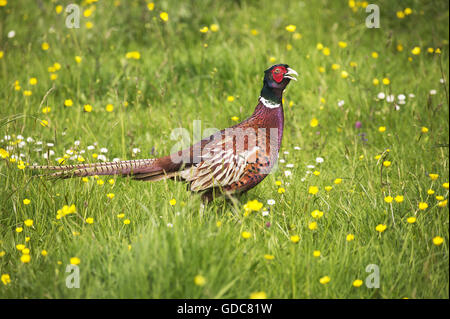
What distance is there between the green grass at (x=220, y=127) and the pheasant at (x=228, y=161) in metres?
0.13

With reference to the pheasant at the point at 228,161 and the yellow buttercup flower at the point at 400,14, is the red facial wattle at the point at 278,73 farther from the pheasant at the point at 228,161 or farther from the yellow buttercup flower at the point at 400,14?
the yellow buttercup flower at the point at 400,14

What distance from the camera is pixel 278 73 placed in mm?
3271

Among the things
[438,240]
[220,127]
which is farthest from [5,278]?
[220,127]

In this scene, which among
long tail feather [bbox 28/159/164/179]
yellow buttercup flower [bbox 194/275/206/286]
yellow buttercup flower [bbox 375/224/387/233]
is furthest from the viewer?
long tail feather [bbox 28/159/164/179]

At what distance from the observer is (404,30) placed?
5.85m

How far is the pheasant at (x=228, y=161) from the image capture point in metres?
3.09

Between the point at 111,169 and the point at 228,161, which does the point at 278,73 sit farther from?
the point at 111,169

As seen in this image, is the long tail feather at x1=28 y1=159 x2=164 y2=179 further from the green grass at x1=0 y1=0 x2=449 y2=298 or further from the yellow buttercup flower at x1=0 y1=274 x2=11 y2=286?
the yellow buttercup flower at x1=0 y1=274 x2=11 y2=286

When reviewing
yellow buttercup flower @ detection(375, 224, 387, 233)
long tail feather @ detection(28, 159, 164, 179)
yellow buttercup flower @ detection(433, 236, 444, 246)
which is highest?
long tail feather @ detection(28, 159, 164, 179)

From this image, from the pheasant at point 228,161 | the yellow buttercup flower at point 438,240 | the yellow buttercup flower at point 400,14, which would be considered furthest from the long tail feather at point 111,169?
the yellow buttercup flower at point 400,14

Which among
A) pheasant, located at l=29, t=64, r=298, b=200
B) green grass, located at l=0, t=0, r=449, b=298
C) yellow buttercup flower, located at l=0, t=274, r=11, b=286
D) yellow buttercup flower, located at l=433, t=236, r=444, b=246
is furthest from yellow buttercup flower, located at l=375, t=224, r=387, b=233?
yellow buttercup flower, located at l=0, t=274, r=11, b=286

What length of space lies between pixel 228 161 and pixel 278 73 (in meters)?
0.72

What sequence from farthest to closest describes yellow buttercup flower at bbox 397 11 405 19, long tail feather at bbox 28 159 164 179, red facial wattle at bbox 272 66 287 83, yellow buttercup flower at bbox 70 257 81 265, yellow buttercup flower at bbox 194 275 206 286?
yellow buttercup flower at bbox 397 11 405 19 → red facial wattle at bbox 272 66 287 83 → long tail feather at bbox 28 159 164 179 → yellow buttercup flower at bbox 70 257 81 265 → yellow buttercup flower at bbox 194 275 206 286

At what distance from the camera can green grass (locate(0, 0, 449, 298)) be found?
7.64 ft
